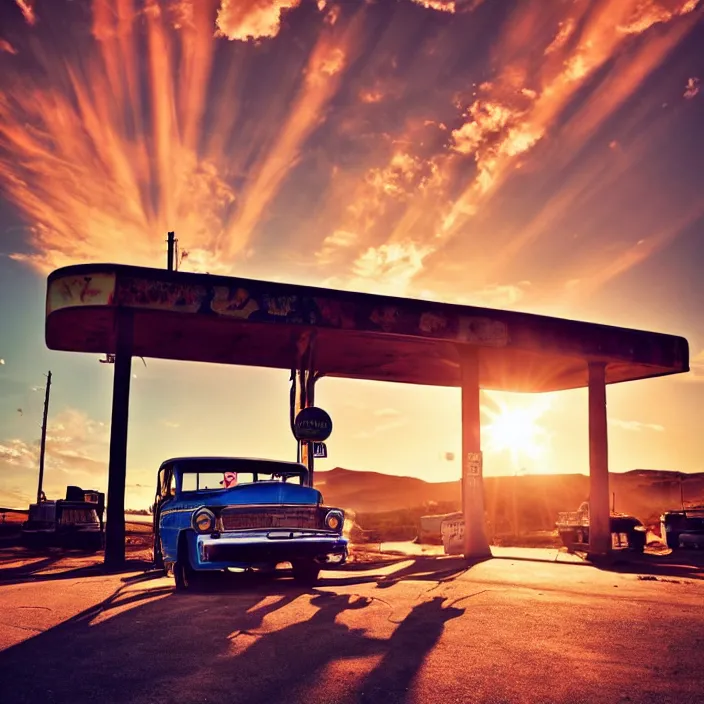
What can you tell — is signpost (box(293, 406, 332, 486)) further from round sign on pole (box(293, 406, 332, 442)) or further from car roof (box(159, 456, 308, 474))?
car roof (box(159, 456, 308, 474))

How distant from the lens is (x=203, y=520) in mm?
9688

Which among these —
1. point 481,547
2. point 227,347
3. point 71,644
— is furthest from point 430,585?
point 227,347

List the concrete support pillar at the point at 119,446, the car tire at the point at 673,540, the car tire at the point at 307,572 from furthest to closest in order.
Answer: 1. the car tire at the point at 673,540
2. the concrete support pillar at the point at 119,446
3. the car tire at the point at 307,572

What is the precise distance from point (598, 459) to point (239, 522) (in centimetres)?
1322

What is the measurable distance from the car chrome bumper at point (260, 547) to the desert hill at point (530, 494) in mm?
24334

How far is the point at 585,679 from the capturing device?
205 inches

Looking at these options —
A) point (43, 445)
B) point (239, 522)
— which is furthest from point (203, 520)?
point (43, 445)

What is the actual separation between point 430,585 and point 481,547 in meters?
7.41

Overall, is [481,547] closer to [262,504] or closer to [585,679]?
[262,504]

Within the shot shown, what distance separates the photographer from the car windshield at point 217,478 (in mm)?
10991

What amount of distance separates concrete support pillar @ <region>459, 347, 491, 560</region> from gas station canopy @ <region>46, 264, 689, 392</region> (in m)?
0.57

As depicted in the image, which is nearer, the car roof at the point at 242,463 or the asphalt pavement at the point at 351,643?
the asphalt pavement at the point at 351,643

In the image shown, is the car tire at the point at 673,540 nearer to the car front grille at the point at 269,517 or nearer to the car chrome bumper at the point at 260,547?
the car chrome bumper at the point at 260,547

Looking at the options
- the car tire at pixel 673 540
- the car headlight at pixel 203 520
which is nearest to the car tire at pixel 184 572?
the car headlight at pixel 203 520
